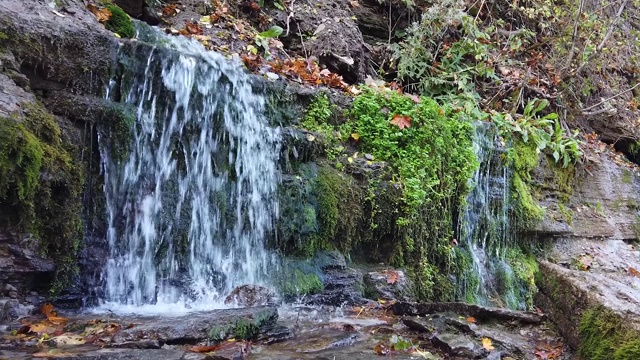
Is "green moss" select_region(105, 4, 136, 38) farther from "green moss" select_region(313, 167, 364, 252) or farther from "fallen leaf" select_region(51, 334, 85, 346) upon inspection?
"fallen leaf" select_region(51, 334, 85, 346)

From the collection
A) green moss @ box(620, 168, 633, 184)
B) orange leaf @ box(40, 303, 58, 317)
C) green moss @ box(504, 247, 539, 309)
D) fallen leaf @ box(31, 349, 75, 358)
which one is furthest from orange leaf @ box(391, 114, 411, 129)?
green moss @ box(620, 168, 633, 184)

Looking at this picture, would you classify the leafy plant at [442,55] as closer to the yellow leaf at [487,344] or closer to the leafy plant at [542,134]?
the leafy plant at [542,134]

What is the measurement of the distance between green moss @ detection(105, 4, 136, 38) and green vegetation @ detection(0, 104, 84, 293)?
209cm

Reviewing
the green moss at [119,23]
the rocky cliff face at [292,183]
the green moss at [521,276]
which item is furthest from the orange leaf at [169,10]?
the green moss at [521,276]

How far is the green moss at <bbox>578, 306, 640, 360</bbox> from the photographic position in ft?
9.23

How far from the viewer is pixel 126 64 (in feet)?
15.8

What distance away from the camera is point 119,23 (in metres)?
5.82

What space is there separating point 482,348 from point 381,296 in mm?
1868

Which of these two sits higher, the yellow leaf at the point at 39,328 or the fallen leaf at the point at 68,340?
the fallen leaf at the point at 68,340

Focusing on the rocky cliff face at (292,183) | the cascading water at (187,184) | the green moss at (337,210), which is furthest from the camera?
the green moss at (337,210)

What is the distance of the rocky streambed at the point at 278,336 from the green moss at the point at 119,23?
352 centimetres

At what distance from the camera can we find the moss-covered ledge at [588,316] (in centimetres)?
289

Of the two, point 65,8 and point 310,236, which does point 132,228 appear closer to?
point 310,236

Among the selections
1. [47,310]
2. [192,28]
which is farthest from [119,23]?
[47,310]
